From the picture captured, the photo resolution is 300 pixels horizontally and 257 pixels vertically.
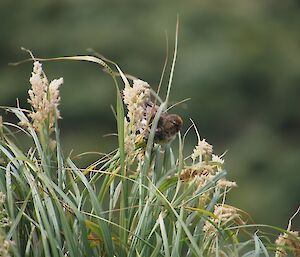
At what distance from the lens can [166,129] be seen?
2094 mm

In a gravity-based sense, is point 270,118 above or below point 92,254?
below

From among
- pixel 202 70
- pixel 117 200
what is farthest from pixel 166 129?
pixel 202 70

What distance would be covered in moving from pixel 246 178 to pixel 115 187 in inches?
203

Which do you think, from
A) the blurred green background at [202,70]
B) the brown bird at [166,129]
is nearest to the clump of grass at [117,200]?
the brown bird at [166,129]

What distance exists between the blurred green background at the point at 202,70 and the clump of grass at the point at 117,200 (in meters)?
4.85

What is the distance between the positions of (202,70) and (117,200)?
5.65 m

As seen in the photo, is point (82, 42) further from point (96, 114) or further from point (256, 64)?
point (256, 64)

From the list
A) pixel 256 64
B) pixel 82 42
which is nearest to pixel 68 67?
pixel 82 42

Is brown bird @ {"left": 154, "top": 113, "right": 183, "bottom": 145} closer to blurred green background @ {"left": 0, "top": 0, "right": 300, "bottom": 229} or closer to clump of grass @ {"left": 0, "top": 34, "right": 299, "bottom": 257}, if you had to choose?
clump of grass @ {"left": 0, "top": 34, "right": 299, "bottom": 257}

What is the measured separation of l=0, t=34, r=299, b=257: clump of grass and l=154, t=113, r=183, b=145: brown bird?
4 cm

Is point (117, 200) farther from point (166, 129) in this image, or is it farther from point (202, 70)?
point (202, 70)

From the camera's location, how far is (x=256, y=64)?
7965mm

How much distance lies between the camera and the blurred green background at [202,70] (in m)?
7.31

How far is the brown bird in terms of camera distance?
2094 mm
